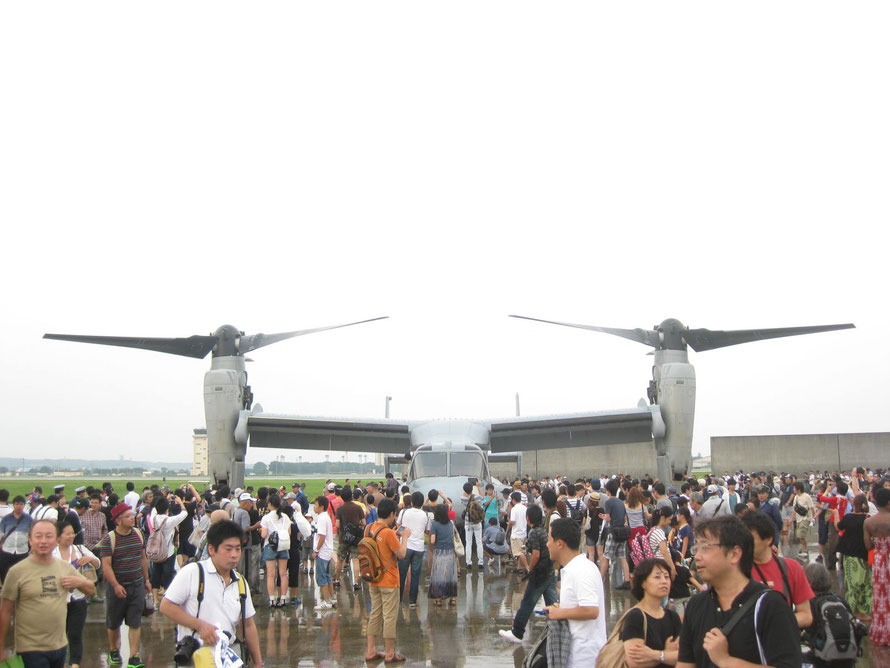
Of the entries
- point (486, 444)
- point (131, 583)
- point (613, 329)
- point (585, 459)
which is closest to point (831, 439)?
point (585, 459)

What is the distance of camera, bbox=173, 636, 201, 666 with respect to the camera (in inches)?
146

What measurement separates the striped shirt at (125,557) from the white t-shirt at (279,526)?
2.79 meters

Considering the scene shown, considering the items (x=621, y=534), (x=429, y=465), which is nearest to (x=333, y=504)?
(x=429, y=465)

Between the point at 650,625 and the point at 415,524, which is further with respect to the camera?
the point at 415,524

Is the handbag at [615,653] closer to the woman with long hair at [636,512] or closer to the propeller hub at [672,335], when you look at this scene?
the woman with long hair at [636,512]

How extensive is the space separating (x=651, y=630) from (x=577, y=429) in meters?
19.5

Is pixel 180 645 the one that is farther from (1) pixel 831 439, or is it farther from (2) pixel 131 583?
(1) pixel 831 439

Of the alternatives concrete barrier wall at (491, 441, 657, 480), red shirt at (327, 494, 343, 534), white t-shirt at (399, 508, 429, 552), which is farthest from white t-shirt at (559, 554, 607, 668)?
concrete barrier wall at (491, 441, 657, 480)

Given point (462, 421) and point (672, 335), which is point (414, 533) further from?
point (672, 335)

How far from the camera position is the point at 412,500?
920cm

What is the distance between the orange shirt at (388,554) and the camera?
6.86 m

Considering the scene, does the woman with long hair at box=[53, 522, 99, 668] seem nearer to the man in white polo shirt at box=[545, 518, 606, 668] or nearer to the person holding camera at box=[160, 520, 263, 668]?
the person holding camera at box=[160, 520, 263, 668]

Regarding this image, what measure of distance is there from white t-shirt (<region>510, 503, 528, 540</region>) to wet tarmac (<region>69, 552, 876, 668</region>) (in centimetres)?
107

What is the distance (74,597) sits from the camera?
238 inches
